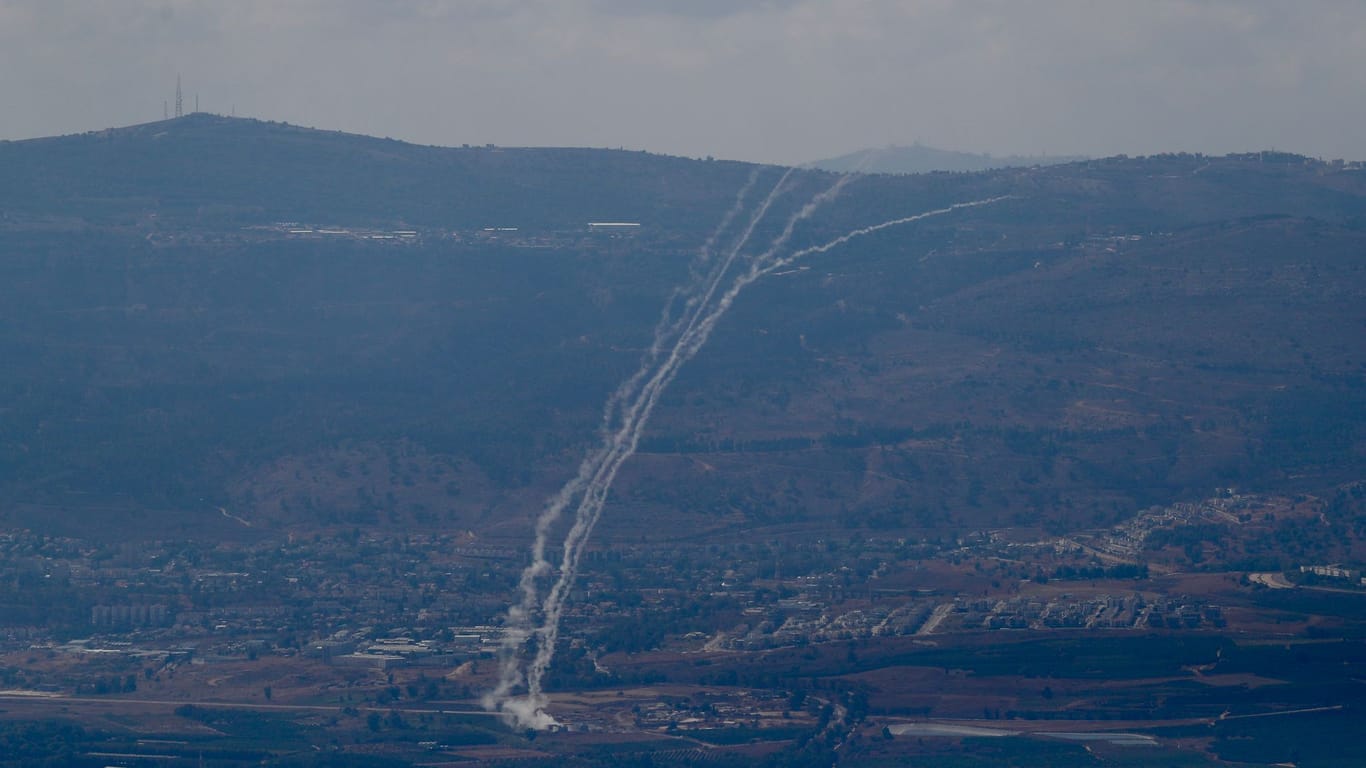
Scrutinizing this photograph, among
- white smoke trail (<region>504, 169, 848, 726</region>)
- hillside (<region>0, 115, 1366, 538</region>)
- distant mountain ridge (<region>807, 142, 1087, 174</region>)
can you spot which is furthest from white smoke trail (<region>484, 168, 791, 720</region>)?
distant mountain ridge (<region>807, 142, 1087, 174</region>)

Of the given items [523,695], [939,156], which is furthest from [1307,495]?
[939,156]

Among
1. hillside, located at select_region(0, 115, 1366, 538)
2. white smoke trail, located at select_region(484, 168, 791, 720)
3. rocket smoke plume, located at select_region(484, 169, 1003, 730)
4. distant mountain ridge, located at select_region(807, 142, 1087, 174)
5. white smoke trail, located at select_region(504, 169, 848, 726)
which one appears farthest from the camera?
distant mountain ridge, located at select_region(807, 142, 1087, 174)

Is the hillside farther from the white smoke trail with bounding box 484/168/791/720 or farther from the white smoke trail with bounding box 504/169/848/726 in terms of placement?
the white smoke trail with bounding box 504/169/848/726

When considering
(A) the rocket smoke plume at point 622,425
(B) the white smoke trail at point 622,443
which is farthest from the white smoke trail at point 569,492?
(B) the white smoke trail at point 622,443

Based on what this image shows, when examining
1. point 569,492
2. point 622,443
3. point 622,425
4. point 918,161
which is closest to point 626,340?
point 622,425

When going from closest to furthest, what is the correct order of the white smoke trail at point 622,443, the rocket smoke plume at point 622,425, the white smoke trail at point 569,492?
the rocket smoke plume at point 622,425
the white smoke trail at point 569,492
the white smoke trail at point 622,443

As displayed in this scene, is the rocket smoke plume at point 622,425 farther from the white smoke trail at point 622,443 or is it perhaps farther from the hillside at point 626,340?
the hillside at point 626,340

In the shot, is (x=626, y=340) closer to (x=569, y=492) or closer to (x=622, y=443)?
(x=622, y=443)
